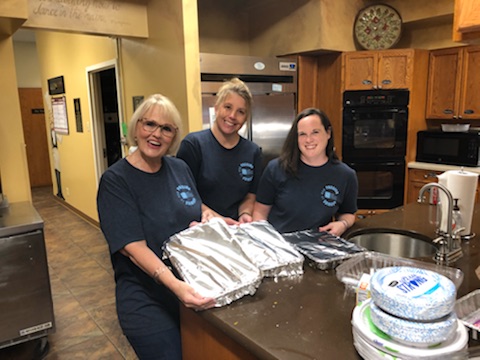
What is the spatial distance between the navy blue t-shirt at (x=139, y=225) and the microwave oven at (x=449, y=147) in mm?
3256

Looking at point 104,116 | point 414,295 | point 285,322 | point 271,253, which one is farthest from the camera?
point 104,116

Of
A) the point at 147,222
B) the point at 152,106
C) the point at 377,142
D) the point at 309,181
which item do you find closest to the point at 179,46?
the point at 152,106

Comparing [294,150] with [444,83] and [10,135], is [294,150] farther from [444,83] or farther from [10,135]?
[444,83]

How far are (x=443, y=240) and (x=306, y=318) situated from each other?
768mm

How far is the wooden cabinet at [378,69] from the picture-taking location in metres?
3.99

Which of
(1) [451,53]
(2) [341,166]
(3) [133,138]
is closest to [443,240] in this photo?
(2) [341,166]

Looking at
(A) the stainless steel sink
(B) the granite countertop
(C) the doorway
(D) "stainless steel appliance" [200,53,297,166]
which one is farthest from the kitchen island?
(C) the doorway

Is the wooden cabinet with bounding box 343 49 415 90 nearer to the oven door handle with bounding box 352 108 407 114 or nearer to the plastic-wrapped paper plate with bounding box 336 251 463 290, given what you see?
the oven door handle with bounding box 352 108 407 114

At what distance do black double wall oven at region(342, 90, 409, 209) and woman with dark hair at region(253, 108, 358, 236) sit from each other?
2460mm

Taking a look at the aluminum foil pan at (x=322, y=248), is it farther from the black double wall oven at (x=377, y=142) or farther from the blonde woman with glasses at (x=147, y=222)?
the black double wall oven at (x=377, y=142)

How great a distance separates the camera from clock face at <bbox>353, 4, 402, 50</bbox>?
4.13 metres

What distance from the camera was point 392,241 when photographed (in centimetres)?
200

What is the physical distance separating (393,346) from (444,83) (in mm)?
3956

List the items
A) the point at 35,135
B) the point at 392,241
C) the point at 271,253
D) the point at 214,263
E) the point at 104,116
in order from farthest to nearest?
the point at 35,135 < the point at 104,116 < the point at 392,241 < the point at 271,253 < the point at 214,263
